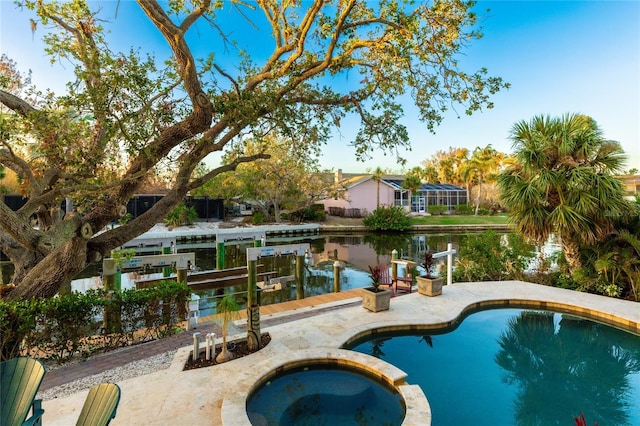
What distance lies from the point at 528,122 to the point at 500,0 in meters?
3.71

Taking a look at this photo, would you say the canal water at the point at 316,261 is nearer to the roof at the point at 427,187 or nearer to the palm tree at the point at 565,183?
the palm tree at the point at 565,183

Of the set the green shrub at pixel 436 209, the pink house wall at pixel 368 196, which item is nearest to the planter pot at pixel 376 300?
the pink house wall at pixel 368 196

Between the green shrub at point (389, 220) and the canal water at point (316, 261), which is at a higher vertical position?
the green shrub at point (389, 220)

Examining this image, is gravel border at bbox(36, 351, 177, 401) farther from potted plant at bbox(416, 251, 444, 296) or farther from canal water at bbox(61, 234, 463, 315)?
potted plant at bbox(416, 251, 444, 296)

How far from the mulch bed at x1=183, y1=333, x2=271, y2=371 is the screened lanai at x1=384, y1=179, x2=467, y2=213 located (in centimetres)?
3423

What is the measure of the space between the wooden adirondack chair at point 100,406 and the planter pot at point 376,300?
633 centimetres

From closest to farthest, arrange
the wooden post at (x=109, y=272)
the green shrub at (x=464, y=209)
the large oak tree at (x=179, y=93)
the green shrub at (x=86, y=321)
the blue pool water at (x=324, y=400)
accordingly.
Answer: the blue pool water at (x=324, y=400) < the green shrub at (x=86, y=321) < the large oak tree at (x=179, y=93) < the wooden post at (x=109, y=272) < the green shrub at (x=464, y=209)

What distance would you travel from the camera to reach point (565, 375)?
19.1 feet

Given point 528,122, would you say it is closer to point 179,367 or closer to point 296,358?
point 296,358

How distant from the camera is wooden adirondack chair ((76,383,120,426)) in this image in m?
2.55

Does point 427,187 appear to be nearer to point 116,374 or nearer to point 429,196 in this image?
point 429,196

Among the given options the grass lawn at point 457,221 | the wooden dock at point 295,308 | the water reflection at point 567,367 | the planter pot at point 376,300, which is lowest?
the water reflection at point 567,367

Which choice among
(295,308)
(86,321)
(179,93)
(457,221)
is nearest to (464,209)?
(457,221)

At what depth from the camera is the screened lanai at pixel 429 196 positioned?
40.5 metres
